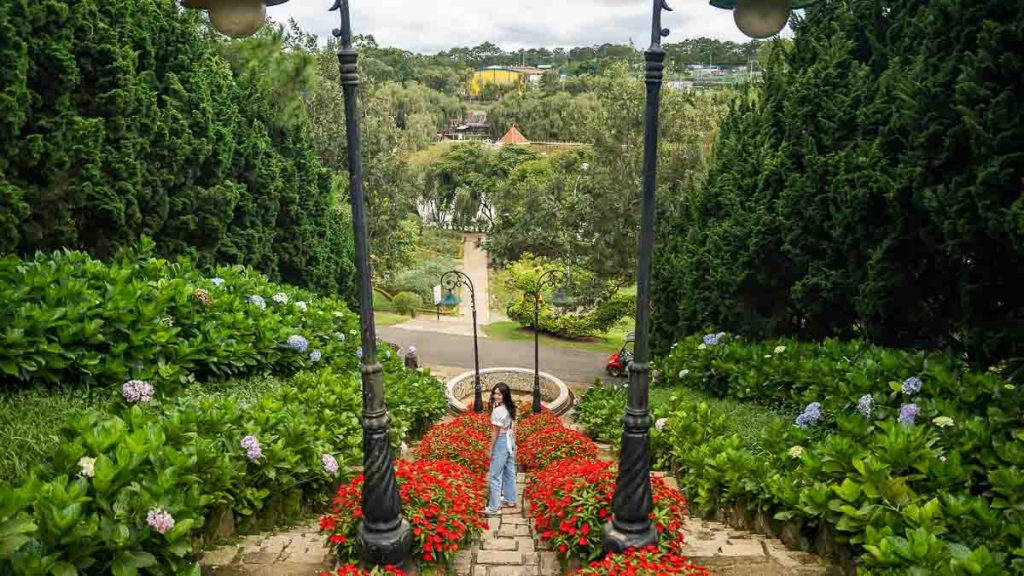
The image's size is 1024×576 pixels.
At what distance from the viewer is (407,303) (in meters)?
28.4

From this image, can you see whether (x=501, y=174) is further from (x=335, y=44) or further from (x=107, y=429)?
(x=107, y=429)

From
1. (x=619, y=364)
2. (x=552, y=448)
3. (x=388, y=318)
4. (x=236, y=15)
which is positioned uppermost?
(x=236, y=15)

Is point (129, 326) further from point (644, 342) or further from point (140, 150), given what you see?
point (644, 342)

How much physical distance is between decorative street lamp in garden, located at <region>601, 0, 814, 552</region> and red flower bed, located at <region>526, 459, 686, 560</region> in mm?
177

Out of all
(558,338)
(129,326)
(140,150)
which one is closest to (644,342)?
(129,326)

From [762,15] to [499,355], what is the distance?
18134 mm

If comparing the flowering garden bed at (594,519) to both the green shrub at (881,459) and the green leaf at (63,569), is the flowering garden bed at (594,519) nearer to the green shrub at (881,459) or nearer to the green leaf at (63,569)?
the green shrub at (881,459)

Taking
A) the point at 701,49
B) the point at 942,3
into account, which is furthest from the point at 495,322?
the point at 701,49

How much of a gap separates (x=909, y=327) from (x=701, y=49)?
235 ft

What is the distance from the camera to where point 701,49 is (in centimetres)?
7294

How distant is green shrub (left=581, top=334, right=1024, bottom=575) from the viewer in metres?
3.68

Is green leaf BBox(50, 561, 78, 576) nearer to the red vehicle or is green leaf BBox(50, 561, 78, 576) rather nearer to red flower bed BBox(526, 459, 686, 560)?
red flower bed BBox(526, 459, 686, 560)

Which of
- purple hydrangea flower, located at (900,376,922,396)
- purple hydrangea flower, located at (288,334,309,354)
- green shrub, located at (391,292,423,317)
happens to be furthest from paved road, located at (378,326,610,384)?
purple hydrangea flower, located at (900,376,922,396)

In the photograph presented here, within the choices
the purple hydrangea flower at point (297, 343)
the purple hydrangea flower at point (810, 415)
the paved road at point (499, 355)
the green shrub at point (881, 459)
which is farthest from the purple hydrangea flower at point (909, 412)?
the paved road at point (499, 355)
